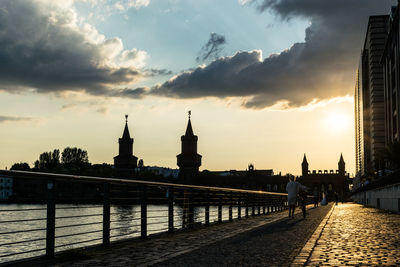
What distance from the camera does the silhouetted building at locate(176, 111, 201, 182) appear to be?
14650cm

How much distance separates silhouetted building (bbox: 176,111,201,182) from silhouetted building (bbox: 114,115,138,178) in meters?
13.4

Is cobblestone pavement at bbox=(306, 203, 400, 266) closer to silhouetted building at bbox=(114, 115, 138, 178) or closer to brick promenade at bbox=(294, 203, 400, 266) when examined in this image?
brick promenade at bbox=(294, 203, 400, 266)

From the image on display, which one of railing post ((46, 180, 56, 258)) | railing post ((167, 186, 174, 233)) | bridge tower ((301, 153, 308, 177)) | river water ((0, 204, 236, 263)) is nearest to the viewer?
railing post ((46, 180, 56, 258))

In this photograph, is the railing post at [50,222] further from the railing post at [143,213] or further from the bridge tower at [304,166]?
the bridge tower at [304,166]

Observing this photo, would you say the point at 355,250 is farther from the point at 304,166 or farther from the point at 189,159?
the point at 304,166

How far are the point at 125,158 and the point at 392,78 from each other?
321 ft

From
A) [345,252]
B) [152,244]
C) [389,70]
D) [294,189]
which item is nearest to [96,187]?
[152,244]

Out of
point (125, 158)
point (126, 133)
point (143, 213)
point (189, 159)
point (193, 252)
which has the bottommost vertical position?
point (193, 252)

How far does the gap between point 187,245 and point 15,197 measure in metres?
2.94

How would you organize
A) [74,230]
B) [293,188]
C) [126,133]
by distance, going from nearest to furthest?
[293,188] < [74,230] < [126,133]

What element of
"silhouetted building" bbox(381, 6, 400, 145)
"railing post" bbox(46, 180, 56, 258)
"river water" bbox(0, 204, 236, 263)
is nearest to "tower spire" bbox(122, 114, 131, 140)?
"river water" bbox(0, 204, 236, 263)

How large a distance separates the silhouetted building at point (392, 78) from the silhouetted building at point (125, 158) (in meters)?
92.2

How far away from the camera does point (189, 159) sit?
147 meters

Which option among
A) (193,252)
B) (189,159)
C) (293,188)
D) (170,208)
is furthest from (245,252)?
(189,159)
